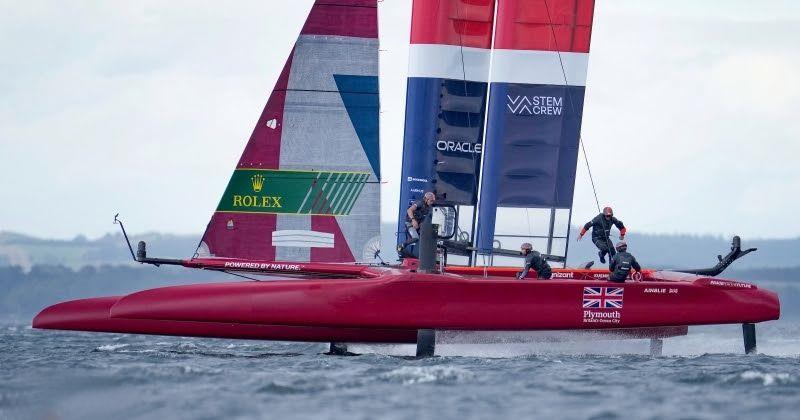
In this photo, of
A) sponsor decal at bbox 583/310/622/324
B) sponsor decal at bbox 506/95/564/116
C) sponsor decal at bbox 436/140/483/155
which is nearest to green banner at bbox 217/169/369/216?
sponsor decal at bbox 436/140/483/155

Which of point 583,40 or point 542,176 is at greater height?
point 583,40

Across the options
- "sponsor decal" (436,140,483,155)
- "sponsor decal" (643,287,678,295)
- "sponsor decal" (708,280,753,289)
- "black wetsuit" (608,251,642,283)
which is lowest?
"sponsor decal" (643,287,678,295)

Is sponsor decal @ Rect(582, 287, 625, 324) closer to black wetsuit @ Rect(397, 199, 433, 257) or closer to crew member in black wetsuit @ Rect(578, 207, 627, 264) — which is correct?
crew member in black wetsuit @ Rect(578, 207, 627, 264)

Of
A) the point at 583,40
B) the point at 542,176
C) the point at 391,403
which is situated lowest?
the point at 391,403

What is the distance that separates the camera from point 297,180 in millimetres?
19938

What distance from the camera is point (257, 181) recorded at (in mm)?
19938

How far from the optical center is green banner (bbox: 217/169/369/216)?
65.3 feet

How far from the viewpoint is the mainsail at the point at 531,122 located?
21297mm

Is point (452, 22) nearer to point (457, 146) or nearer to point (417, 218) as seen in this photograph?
point (457, 146)

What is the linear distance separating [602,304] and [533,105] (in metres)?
3.75

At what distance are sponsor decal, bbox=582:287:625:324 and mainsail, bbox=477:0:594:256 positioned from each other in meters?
2.40

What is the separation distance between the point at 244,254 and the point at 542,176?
4.78 meters

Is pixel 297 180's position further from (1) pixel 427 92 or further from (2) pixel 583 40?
(2) pixel 583 40

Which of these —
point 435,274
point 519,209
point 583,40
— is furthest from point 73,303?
point 583,40
